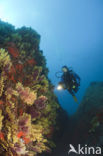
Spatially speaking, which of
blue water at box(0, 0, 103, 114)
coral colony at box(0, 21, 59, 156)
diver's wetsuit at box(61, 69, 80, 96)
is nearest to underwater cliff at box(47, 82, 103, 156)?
diver's wetsuit at box(61, 69, 80, 96)

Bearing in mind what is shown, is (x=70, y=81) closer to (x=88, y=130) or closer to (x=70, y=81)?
(x=70, y=81)

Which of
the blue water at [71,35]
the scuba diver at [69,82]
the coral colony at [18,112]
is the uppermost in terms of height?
the blue water at [71,35]

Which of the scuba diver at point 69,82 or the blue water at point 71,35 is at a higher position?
the blue water at point 71,35

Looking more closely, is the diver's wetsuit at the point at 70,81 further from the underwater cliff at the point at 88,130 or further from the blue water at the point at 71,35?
the blue water at the point at 71,35

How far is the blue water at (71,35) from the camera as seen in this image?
373 feet

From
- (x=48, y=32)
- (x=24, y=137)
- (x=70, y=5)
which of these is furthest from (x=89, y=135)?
(x=48, y=32)

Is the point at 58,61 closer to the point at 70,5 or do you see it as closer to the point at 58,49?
the point at 58,49

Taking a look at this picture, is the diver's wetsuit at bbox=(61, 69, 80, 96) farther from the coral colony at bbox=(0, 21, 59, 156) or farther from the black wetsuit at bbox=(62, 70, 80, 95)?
the coral colony at bbox=(0, 21, 59, 156)

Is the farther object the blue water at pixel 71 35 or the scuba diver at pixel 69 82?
the blue water at pixel 71 35

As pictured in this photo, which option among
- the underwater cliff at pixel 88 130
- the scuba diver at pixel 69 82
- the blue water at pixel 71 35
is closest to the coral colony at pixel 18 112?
the scuba diver at pixel 69 82

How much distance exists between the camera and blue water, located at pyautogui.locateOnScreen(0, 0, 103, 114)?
113562mm

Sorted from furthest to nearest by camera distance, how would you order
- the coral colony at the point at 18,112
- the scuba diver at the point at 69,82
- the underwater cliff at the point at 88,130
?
1. the underwater cliff at the point at 88,130
2. the scuba diver at the point at 69,82
3. the coral colony at the point at 18,112

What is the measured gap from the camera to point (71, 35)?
146625mm

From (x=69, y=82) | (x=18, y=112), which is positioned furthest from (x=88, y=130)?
(x=18, y=112)
